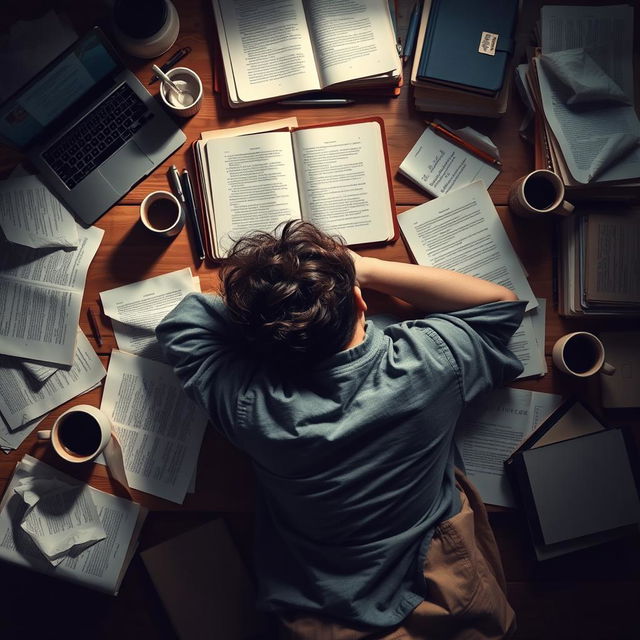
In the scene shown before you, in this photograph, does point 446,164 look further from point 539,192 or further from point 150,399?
point 150,399

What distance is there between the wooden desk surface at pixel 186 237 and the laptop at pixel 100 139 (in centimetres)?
3

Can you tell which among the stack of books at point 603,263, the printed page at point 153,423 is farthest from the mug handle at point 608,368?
the printed page at point 153,423

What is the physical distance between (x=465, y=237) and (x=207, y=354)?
563 mm

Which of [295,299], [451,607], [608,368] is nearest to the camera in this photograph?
[295,299]

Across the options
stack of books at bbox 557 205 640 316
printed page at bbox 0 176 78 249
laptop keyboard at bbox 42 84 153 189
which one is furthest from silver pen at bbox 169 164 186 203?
stack of books at bbox 557 205 640 316

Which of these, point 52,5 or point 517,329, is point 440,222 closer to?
point 517,329

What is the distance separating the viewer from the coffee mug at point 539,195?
104 centimetres

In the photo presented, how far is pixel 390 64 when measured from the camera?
1106 millimetres

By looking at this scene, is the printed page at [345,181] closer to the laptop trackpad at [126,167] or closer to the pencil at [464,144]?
the pencil at [464,144]

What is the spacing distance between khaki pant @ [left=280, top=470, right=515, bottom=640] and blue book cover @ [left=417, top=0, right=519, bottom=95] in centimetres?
83

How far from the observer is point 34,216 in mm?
1107

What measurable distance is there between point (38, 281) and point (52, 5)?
579 millimetres

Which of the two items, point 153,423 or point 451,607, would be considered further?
point 153,423

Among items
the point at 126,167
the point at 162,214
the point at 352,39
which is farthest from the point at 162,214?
the point at 352,39
